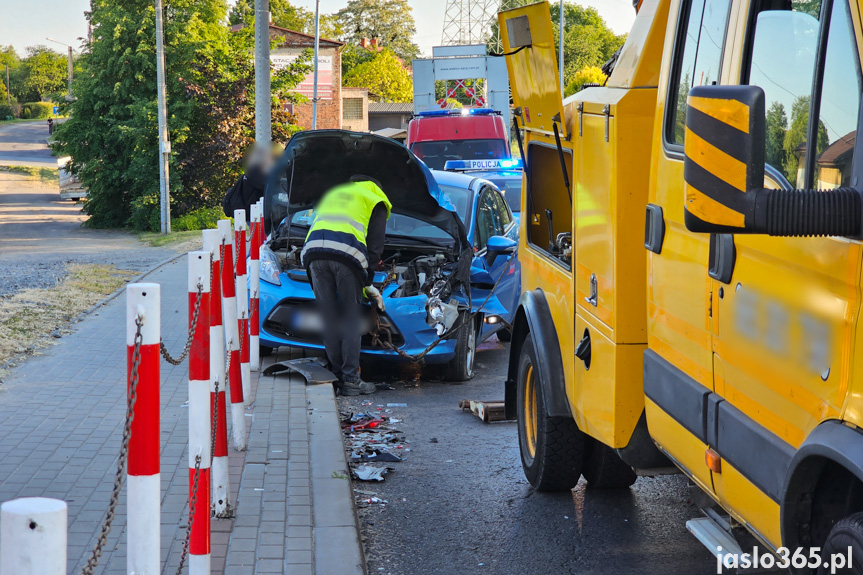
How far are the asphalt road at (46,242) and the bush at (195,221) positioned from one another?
1.58m

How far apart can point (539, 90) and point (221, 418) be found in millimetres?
2333

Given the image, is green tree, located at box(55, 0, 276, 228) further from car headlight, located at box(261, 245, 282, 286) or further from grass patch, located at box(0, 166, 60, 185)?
grass patch, located at box(0, 166, 60, 185)

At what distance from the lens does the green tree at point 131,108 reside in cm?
2683

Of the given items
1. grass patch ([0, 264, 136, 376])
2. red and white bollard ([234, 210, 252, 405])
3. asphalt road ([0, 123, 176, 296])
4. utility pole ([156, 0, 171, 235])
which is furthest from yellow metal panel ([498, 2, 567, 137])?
utility pole ([156, 0, 171, 235])

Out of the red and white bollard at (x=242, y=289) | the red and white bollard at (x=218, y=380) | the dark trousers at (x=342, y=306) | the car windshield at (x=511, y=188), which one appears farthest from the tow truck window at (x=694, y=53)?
the car windshield at (x=511, y=188)

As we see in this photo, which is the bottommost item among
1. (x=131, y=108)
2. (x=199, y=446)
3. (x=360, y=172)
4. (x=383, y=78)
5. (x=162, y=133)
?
(x=199, y=446)

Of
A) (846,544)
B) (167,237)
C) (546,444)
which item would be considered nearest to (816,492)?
(846,544)

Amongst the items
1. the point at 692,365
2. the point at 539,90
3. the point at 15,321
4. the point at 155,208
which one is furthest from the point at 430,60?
the point at 692,365

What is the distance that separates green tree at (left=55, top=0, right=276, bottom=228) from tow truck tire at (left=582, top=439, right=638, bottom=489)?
22851 mm

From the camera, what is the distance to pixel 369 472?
233 inches

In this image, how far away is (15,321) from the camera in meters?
9.92

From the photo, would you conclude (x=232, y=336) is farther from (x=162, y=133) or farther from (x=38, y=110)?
(x=38, y=110)

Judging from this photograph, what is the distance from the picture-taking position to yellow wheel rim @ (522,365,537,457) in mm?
5539

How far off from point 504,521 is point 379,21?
10877 centimetres
